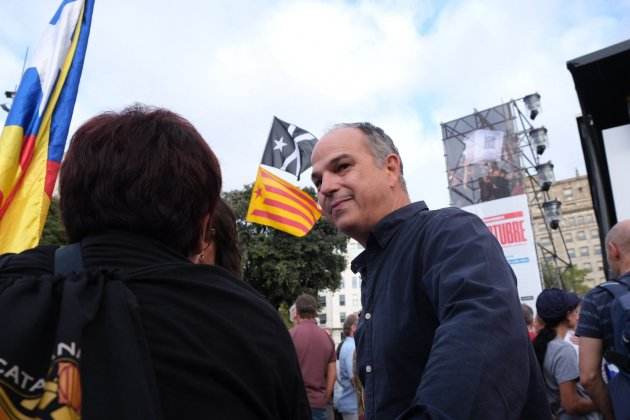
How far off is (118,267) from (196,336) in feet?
0.71

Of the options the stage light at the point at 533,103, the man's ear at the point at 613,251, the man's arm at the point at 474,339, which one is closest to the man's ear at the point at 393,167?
the man's arm at the point at 474,339

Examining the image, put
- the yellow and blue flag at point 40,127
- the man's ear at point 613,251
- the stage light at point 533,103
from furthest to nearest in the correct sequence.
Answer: the stage light at point 533,103
the man's ear at point 613,251
the yellow and blue flag at point 40,127

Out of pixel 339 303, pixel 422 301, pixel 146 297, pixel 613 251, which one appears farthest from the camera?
pixel 339 303

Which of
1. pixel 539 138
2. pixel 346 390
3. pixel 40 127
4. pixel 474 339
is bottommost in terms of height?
pixel 346 390

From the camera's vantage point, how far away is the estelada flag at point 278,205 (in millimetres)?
7164

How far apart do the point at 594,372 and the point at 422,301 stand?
201 centimetres

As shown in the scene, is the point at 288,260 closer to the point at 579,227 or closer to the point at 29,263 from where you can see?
the point at 29,263

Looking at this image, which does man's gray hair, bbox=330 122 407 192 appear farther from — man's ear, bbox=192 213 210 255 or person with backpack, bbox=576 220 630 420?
person with backpack, bbox=576 220 630 420

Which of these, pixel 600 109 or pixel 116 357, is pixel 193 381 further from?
pixel 600 109

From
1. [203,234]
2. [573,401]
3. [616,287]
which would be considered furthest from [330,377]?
[203,234]

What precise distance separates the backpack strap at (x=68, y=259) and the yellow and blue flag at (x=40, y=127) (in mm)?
1530

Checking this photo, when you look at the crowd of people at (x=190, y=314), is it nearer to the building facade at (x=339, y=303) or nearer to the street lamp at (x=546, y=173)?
the street lamp at (x=546, y=173)

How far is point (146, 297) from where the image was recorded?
104 centimetres

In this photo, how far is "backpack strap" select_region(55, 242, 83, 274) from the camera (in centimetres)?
109
